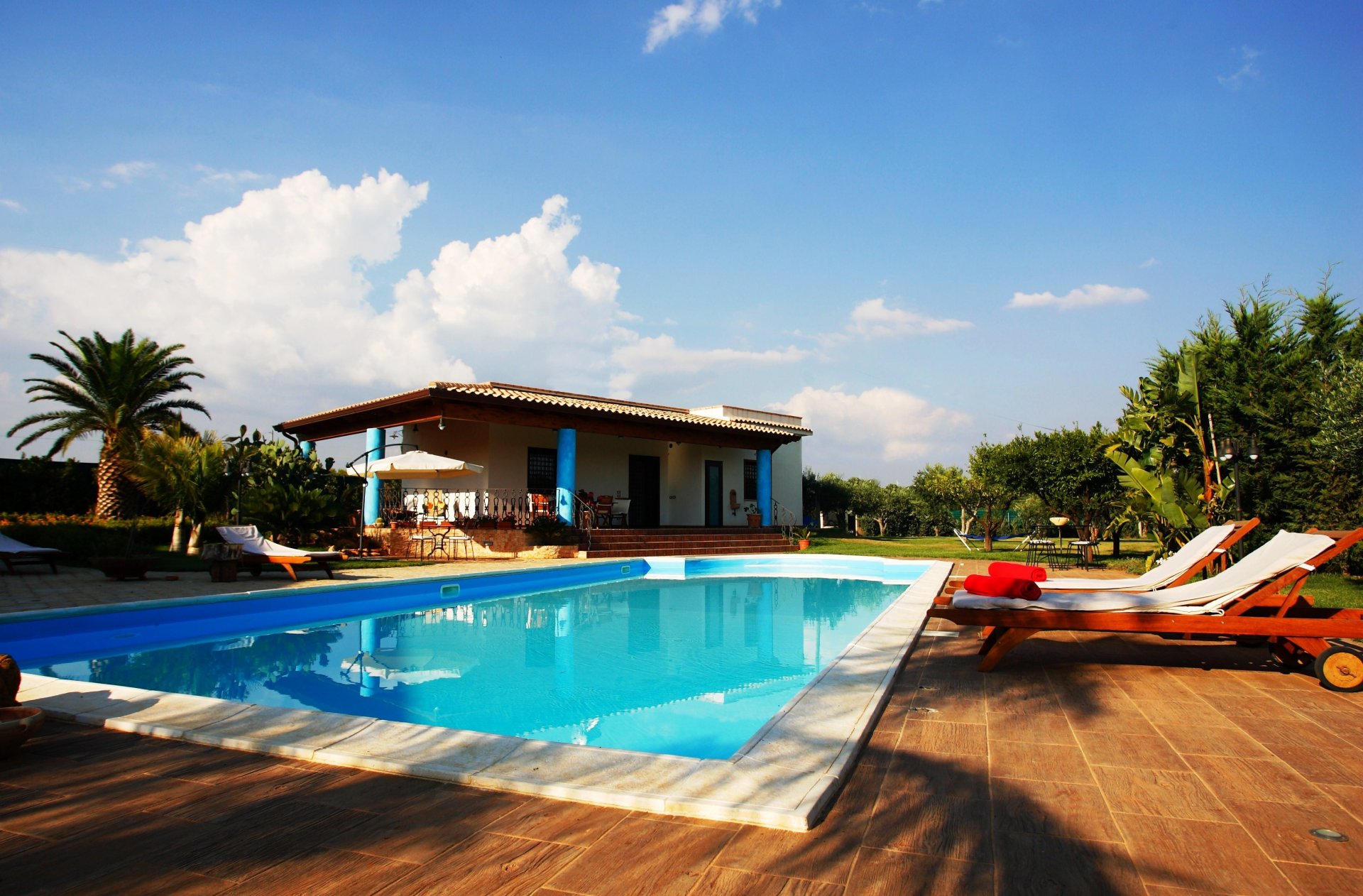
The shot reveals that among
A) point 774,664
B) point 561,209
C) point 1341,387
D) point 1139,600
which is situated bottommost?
point 774,664

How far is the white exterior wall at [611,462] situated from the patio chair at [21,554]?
8.29 m

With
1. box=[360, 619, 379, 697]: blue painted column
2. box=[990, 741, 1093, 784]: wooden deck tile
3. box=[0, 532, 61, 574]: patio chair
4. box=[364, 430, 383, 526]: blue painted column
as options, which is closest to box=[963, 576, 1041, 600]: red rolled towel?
box=[990, 741, 1093, 784]: wooden deck tile

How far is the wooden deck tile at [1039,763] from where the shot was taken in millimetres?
2789

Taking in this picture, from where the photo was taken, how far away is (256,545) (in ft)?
36.1

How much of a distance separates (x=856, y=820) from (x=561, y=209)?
47.3ft

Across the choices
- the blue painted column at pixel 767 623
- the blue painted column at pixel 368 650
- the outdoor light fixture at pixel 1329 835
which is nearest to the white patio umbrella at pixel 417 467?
the blue painted column at pixel 368 650

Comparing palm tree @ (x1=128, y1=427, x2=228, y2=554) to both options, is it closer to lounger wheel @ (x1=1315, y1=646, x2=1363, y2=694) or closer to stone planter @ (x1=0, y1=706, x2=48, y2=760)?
stone planter @ (x1=0, y1=706, x2=48, y2=760)

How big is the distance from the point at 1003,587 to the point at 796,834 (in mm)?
3405

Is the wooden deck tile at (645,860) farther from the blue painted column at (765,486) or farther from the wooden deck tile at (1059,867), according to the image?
the blue painted column at (765,486)

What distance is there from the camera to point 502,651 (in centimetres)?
720

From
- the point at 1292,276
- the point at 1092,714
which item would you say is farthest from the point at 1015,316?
the point at 1092,714

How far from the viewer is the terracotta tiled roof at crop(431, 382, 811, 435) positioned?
52.7ft

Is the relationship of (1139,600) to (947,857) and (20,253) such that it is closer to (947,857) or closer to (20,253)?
(947,857)

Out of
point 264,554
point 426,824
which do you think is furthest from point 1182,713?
point 264,554
